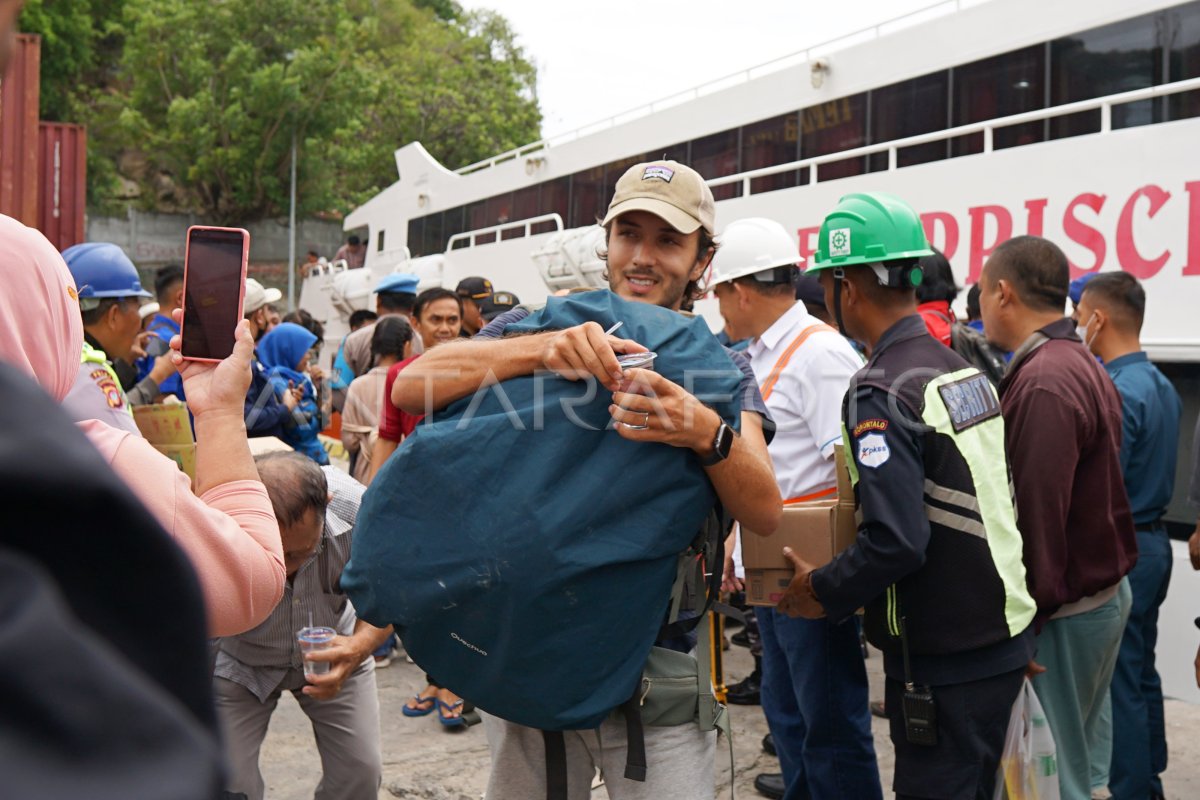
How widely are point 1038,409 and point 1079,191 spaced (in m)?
4.91

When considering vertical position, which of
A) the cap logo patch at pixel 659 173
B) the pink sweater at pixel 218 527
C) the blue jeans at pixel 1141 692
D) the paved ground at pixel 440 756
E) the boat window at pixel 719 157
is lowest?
the paved ground at pixel 440 756

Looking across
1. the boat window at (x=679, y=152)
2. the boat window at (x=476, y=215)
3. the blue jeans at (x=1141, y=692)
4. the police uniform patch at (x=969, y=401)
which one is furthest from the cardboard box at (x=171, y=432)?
the boat window at (x=476, y=215)

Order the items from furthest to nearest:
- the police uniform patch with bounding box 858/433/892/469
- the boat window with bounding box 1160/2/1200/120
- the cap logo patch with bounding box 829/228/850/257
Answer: the boat window with bounding box 1160/2/1200/120 → the cap logo patch with bounding box 829/228/850/257 → the police uniform patch with bounding box 858/433/892/469

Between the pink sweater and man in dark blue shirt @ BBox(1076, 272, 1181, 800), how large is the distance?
11.8ft

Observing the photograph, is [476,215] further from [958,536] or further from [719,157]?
[958,536]

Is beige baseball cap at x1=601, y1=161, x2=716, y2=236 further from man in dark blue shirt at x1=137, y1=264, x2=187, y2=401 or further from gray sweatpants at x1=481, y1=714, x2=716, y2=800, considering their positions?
man in dark blue shirt at x1=137, y1=264, x2=187, y2=401

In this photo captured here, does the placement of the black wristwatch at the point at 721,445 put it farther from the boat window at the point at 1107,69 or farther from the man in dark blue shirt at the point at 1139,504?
the boat window at the point at 1107,69

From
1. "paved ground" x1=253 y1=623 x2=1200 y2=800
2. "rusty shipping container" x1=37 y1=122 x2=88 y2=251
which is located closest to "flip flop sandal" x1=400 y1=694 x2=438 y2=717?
"paved ground" x1=253 y1=623 x2=1200 y2=800

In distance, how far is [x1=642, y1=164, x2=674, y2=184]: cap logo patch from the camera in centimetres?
242

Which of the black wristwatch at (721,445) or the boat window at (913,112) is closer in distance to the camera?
the black wristwatch at (721,445)

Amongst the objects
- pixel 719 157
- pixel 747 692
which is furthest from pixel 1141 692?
pixel 719 157

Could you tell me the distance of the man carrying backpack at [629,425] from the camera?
194cm

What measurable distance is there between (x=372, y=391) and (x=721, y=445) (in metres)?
4.25

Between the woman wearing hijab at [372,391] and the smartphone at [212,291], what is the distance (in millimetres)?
3730
